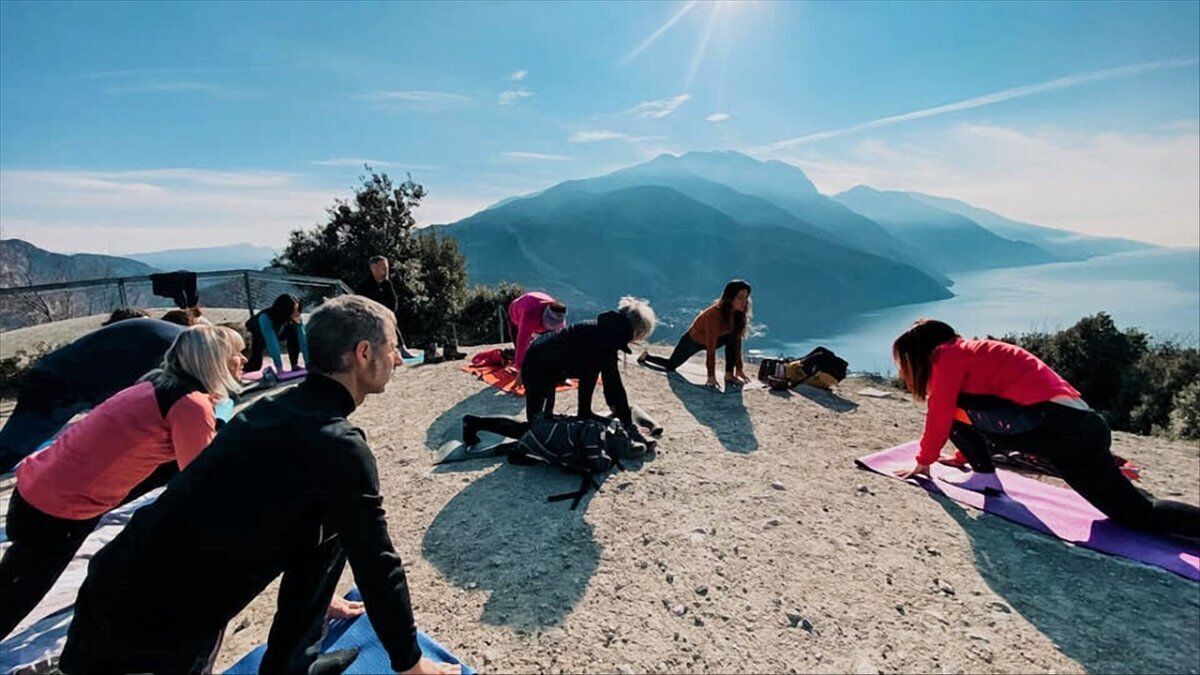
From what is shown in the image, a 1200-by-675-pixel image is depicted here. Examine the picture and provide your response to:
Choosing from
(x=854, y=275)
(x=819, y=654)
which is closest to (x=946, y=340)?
(x=819, y=654)

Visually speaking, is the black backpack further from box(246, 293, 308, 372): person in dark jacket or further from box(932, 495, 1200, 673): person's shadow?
box(246, 293, 308, 372): person in dark jacket

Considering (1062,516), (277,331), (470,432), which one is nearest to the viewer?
(1062,516)

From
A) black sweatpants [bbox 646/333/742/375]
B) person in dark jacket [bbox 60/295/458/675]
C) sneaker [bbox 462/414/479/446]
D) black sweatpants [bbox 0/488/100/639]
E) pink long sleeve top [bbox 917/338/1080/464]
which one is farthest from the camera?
black sweatpants [bbox 646/333/742/375]

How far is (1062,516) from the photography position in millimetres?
4336

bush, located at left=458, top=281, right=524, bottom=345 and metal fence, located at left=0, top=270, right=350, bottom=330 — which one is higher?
metal fence, located at left=0, top=270, right=350, bottom=330

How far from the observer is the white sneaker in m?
4.79

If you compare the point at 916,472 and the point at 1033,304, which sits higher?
the point at 916,472

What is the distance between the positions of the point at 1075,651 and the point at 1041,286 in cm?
18592

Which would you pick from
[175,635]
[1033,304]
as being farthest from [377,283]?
[1033,304]

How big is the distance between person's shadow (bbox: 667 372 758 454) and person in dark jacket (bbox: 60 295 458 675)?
4.64m

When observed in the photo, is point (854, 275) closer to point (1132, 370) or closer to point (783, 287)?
point (783, 287)

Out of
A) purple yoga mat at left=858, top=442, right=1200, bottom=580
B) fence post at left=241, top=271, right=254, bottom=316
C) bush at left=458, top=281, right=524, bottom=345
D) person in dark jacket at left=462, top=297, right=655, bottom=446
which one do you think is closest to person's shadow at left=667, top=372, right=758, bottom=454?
purple yoga mat at left=858, top=442, right=1200, bottom=580

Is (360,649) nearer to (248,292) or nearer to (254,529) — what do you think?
(254,529)

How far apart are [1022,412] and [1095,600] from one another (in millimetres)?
1303
